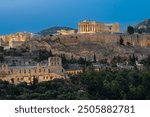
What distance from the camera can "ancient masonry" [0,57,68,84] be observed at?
26.1 metres

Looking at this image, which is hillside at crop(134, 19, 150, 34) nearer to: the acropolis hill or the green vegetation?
the acropolis hill

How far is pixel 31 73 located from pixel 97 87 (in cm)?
476

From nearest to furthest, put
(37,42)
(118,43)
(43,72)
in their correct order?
(43,72), (37,42), (118,43)

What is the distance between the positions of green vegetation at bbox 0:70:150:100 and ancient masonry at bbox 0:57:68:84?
1.17m

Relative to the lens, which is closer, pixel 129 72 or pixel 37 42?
pixel 129 72

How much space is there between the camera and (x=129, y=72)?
27234 mm

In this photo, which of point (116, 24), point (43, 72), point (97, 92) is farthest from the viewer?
point (116, 24)

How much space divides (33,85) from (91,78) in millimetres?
A: 3079

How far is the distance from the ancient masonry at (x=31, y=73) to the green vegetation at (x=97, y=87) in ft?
3.83

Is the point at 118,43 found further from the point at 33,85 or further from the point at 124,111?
the point at 124,111

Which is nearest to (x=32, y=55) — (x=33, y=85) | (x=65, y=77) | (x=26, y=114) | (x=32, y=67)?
(x=32, y=67)

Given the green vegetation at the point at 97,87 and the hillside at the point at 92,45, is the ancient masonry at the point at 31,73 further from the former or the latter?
the hillside at the point at 92,45

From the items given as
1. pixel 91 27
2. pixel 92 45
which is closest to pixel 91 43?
pixel 92 45

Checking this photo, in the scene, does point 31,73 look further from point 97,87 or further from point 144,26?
point 144,26
